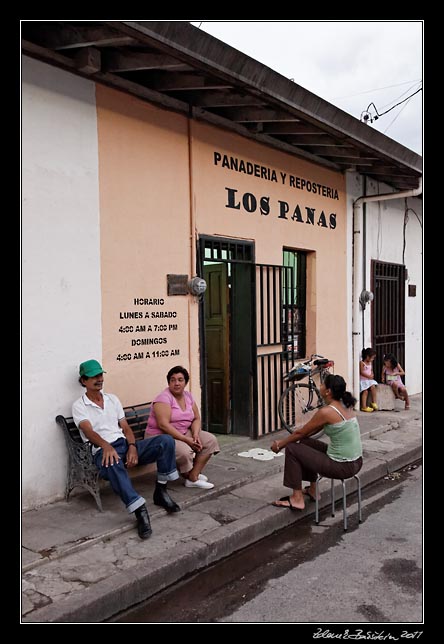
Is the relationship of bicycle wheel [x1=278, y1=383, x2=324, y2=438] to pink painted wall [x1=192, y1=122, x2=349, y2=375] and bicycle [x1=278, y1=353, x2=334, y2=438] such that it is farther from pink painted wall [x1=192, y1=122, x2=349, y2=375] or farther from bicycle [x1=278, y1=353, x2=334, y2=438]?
pink painted wall [x1=192, y1=122, x2=349, y2=375]

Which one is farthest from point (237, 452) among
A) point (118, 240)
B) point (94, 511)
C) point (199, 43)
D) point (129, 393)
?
point (199, 43)

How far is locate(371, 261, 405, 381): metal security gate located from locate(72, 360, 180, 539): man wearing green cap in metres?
6.30

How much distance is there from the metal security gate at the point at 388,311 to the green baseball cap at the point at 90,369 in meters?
6.49

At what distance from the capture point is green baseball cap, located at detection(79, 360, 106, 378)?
4.83 m

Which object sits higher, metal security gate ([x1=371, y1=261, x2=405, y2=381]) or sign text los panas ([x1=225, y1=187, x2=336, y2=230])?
sign text los panas ([x1=225, y1=187, x2=336, y2=230])

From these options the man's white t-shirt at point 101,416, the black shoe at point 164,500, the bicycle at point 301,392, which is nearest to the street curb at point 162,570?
the black shoe at point 164,500

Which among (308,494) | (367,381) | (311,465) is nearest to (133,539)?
(311,465)

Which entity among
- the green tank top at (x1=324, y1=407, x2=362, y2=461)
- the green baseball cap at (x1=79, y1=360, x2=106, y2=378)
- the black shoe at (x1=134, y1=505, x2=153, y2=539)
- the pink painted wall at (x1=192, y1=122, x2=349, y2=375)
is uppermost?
the pink painted wall at (x1=192, y1=122, x2=349, y2=375)

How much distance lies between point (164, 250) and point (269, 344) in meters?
2.27

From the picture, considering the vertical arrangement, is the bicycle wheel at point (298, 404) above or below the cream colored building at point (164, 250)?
below

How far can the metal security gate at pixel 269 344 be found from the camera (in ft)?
24.5

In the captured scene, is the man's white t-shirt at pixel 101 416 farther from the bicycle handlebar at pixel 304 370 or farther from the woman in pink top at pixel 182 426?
the bicycle handlebar at pixel 304 370

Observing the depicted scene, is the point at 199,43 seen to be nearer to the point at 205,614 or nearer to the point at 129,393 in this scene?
the point at 129,393

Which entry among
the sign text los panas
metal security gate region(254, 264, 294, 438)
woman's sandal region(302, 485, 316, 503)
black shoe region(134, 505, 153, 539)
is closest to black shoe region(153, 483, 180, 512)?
black shoe region(134, 505, 153, 539)
